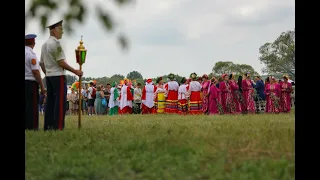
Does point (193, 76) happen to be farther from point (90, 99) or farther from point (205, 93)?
point (90, 99)

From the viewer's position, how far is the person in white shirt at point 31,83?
7.84 m

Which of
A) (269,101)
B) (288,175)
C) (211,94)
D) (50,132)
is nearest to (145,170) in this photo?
(288,175)

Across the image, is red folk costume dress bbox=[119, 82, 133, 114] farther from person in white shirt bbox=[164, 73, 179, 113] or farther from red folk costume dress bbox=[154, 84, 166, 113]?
person in white shirt bbox=[164, 73, 179, 113]

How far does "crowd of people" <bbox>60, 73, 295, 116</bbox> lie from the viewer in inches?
651

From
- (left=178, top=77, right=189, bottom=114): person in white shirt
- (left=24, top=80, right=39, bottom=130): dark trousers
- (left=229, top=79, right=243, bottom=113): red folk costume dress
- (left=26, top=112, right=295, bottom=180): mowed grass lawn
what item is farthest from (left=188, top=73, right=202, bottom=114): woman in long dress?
→ (left=26, top=112, right=295, bottom=180): mowed grass lawn

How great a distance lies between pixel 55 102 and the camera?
25.5 feet

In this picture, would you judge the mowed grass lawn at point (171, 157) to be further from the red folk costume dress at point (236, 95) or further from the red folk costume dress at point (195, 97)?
the red folk costume dress at point (195, 97)

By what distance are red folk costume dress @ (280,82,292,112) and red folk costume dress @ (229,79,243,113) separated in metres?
1.68

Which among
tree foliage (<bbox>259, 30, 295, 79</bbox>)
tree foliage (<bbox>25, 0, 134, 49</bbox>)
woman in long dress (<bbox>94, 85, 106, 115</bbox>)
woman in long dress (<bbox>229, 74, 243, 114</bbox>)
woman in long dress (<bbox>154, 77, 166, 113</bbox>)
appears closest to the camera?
tree foliage (<bbox>25, 0, 134, 49</bbox>)

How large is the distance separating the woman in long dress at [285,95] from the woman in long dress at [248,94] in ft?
3.65

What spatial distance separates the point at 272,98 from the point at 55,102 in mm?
11332

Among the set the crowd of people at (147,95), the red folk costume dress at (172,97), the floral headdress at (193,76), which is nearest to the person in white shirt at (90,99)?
the crowd of people at (147,95)

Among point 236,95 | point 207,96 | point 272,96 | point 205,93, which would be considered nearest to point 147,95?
point 205,93
